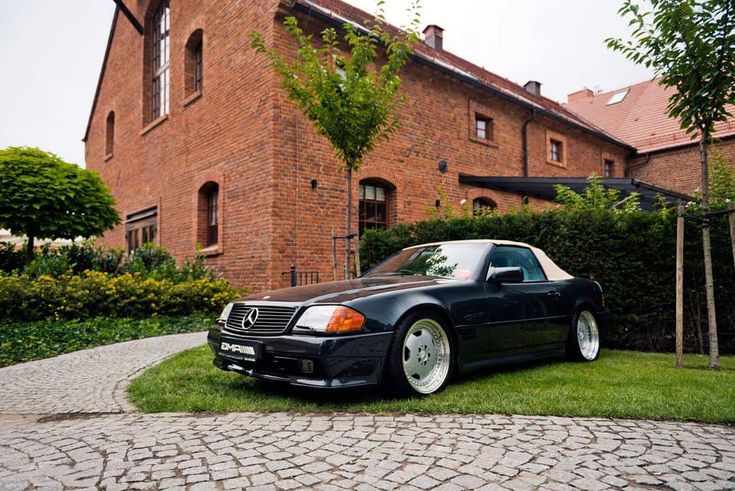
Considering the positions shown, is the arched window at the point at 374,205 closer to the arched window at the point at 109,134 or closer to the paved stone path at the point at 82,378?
the paved stone path at the point at 82,378

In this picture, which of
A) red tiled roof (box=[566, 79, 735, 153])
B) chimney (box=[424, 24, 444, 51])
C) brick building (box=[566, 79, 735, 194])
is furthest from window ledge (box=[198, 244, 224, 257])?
red tiled roof (box=[566, 79, 735, 153])

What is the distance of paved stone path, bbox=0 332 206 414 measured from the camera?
13.9ft

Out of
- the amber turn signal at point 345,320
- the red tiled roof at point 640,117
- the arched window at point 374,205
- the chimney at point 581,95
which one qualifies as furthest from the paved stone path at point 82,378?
the chimney at point 581,95

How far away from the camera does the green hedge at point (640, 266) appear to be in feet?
21.1

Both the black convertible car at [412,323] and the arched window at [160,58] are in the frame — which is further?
the arched window at [160,58]

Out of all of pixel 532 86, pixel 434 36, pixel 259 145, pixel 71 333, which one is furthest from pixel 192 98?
pixel 532 86

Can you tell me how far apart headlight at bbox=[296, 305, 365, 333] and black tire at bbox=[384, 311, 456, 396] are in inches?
13.7

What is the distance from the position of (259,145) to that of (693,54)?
312 inches

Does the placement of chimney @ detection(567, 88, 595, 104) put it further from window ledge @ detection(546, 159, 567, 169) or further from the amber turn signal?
the amber turn signal

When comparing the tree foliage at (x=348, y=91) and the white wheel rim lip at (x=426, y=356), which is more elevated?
the tree foliage at (x=348, y=91)

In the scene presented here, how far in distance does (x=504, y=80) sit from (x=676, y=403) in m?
19.7

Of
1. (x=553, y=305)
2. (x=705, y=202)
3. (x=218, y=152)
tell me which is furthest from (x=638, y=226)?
(x=218, y=152)

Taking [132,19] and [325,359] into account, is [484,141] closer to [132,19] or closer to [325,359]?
[132,19]

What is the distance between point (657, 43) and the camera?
5609 mm
